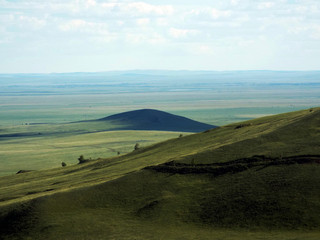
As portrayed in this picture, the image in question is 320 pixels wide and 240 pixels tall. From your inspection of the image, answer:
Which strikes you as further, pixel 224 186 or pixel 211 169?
pixel 211 169

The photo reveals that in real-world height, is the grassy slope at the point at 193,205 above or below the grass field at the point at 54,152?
above

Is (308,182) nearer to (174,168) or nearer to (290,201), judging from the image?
(290,201)

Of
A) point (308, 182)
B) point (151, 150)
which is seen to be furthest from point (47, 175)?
point (308, 182)

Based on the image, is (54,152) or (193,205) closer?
(193,205)

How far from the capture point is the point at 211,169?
60719 mm

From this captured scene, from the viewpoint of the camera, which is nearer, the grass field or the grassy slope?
the grassy slope

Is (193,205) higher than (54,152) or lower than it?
higher

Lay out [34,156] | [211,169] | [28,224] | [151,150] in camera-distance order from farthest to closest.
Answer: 1. [34,156]
2. [151,150]
3. [211,169]
4. [28,224]

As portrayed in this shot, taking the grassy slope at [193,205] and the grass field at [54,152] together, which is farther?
the grass field at [54,152]

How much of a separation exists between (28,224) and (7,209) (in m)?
4.60

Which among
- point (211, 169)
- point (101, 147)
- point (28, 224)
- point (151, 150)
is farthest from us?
point (101, 147)

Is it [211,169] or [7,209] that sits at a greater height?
[211,169]

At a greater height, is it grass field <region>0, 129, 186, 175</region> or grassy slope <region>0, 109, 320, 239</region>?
grassy slope <region>0, 109, 320, 239</region>

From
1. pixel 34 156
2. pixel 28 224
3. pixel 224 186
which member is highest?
pixel 224 186
